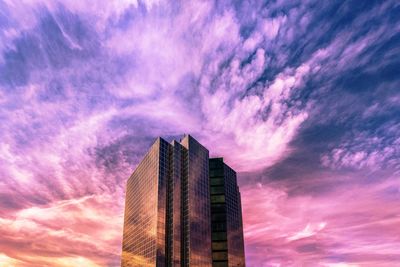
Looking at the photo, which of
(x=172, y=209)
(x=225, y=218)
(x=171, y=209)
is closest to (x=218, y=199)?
(x=225, y=218)

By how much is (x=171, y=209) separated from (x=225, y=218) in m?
56.5

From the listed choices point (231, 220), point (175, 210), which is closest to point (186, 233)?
point (175, 210)

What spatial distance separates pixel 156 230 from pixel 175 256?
11389 mm

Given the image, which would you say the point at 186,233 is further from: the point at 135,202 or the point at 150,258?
the point at 135,202

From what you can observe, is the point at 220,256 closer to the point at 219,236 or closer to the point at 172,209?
the point at 219,236

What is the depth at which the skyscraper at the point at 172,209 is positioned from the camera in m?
116

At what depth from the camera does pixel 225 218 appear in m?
171

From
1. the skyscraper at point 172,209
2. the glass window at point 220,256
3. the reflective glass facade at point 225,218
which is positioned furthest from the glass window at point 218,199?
the skyscraper at point 172,209

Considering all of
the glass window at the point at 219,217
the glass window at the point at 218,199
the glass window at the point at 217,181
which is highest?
the glass window at the point at 217,181

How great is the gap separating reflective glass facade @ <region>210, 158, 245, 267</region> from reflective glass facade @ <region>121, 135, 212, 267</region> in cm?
3505

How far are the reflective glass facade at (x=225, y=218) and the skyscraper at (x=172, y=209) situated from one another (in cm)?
3444

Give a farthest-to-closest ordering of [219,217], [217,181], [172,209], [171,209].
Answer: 1. [217,181]
2. [219,217]
3. [171,209]
4. [172,209]

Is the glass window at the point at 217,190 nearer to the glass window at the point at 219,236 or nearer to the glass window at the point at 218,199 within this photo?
the glass window at the point at 218,199

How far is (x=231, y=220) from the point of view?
6875 inches
